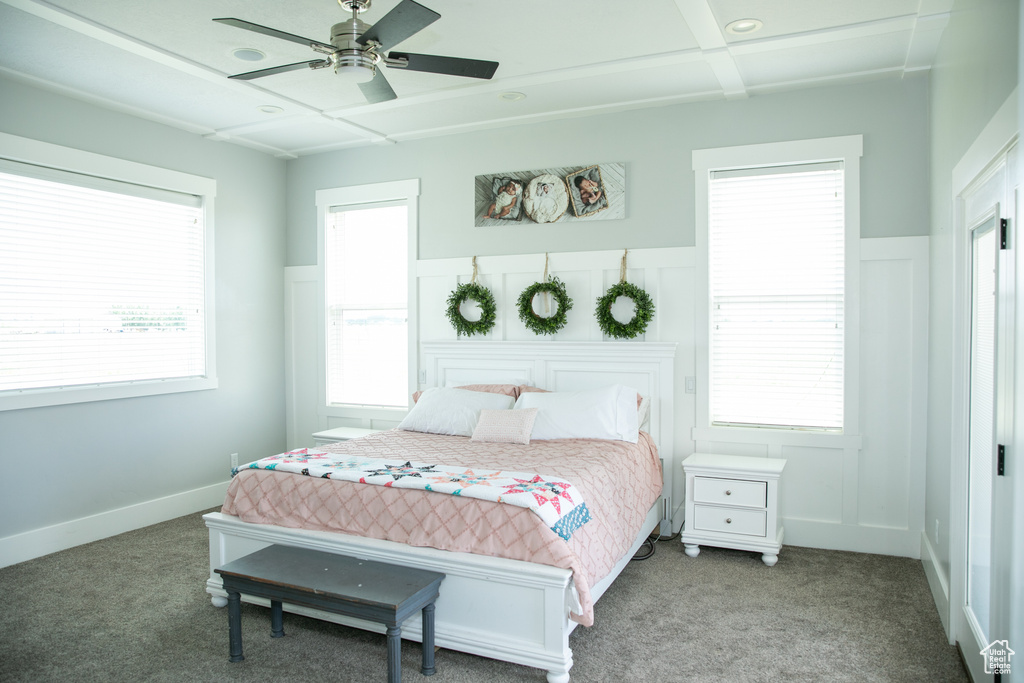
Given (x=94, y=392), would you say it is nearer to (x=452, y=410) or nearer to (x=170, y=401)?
(x=170, y=401)

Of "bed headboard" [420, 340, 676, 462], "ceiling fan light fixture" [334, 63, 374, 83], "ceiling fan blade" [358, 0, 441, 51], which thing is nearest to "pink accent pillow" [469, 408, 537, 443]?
"bed headboard" [420, 340, 676, 462]

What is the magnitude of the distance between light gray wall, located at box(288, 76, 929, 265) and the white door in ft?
4.12

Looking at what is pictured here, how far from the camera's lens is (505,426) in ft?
13.4

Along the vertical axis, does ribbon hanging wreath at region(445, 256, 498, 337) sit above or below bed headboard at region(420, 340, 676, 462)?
above

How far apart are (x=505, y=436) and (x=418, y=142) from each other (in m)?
2.55

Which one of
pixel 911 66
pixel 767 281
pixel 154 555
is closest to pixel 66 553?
pixel 154 555

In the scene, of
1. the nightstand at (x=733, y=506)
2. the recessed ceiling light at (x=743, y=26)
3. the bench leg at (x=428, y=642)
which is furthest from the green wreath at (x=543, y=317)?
the bench leg at (x=428, y=642)

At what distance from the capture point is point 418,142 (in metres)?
5.29

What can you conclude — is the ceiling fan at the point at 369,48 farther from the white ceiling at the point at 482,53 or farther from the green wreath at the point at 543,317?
the green wreath at the point at 543,317

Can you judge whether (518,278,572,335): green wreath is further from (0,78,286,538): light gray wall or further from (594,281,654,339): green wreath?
(0,78,286,538): light gray wall

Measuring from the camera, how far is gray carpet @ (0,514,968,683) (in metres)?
2.68

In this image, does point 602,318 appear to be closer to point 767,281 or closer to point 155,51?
point 767,281

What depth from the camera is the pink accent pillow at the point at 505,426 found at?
13.3 ft

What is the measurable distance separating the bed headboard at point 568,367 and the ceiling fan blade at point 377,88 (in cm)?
212
